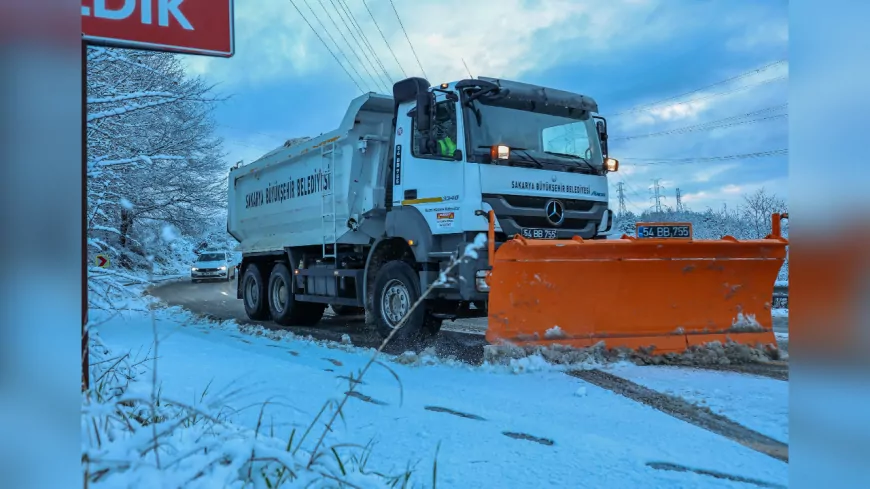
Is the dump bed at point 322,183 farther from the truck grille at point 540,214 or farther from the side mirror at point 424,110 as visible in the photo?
the truck grille at point 540,214

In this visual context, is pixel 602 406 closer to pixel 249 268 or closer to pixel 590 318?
pixel 590 318

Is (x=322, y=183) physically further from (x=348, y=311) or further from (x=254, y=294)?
(x=348, y=311)

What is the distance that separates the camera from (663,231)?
239 inches

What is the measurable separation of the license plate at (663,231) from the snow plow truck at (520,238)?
0.01m

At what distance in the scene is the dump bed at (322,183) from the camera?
27.5ft

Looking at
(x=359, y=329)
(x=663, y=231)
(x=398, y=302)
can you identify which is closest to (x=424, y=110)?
(x=398, y=302)

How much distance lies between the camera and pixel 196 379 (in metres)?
4.77

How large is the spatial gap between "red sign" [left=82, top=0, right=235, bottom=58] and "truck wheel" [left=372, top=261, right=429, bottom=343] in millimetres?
4361

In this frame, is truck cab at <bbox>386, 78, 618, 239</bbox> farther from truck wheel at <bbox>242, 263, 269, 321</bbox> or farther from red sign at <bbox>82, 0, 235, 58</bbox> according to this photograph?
truck wheel at <bbox>242, 263, 269, 321</bbox>

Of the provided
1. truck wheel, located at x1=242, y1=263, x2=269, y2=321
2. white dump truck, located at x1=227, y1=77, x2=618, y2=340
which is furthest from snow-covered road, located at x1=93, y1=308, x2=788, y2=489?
truck wheel, located at x1=242, y1=263, x2=269, y2=321

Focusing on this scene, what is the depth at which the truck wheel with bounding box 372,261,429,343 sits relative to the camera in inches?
279
